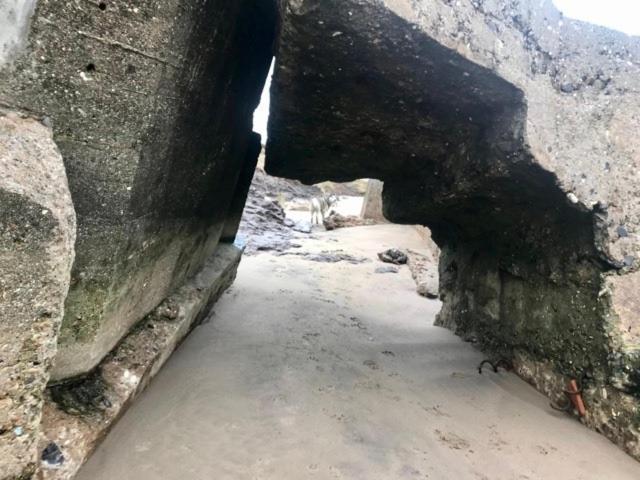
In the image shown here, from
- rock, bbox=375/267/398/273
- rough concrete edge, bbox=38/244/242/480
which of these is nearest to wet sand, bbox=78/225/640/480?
rough concrete edge, bbox=38/244/242/480

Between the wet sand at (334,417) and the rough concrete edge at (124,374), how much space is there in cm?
8

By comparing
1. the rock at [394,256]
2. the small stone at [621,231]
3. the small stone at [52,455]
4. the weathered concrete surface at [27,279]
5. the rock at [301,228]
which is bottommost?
the rock at [301,228]

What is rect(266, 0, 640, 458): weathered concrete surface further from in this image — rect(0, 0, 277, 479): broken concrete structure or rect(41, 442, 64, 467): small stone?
rect(41, 442, 64, 467): small stone

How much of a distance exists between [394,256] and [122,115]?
761 centimetres

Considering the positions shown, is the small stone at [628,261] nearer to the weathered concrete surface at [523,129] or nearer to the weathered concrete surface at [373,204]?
the weathered concrete surface at [523,129]

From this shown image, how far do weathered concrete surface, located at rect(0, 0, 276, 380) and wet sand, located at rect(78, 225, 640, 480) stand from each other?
51cm

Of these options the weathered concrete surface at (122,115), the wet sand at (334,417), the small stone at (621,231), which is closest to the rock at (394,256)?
the wet sand at (334,417)

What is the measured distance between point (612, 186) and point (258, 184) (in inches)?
523

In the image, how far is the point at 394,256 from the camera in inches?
348

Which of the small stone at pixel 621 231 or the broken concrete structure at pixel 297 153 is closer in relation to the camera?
the broken concrete structure at pixel 297 153

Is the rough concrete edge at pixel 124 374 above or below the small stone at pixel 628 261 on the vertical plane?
below

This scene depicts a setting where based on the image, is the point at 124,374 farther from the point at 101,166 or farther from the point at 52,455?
the point at 101,166

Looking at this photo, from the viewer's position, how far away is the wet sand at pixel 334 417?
1804 mm

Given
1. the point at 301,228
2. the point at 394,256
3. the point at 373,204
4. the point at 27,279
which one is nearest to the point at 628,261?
the point at 27,279
